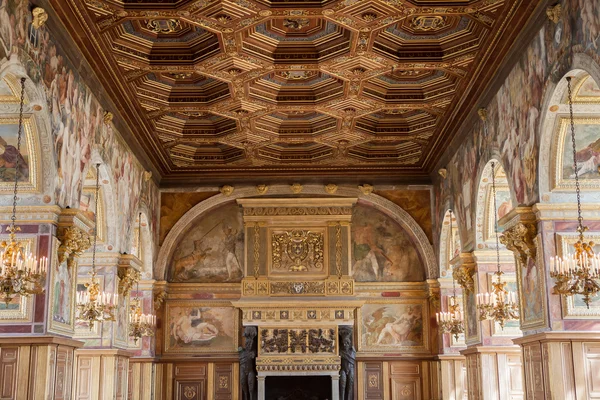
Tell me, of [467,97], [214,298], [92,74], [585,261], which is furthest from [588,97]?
[214,298]

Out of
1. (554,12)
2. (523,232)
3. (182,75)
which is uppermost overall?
(182,75)

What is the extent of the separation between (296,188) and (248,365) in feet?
18.6

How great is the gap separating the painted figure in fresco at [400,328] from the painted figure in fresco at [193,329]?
5229 millimetres

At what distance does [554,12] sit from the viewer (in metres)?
11.1

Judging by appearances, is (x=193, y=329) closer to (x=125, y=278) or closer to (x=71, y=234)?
(x=125, y=278)

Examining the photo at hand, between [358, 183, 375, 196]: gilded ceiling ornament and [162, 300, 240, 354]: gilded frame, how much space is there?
17.9ft

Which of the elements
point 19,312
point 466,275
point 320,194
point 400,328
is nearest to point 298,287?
point 320,194

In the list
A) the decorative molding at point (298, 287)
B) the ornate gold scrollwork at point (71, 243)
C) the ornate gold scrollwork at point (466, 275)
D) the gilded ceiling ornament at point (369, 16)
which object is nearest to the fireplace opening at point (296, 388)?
the decorative molding at point (298, 287)

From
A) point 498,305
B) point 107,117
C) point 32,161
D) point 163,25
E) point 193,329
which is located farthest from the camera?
point 193,329

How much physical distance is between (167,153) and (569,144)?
1240cm

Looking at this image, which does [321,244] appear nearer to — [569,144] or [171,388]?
[171,388]

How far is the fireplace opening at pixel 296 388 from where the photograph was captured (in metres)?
21.9

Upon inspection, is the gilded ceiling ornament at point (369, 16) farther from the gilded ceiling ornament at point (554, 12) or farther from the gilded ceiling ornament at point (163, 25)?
the gilded ceiling ornament at point (163, 25)

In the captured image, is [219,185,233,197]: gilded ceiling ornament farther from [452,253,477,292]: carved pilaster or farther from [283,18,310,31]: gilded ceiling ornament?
[283,18,310,31]: gilded ceiling ornament
